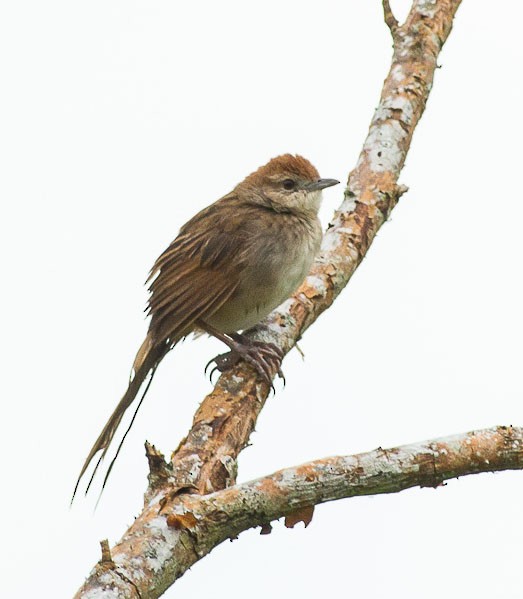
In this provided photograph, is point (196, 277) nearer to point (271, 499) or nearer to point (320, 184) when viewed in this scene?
point (320, 184)

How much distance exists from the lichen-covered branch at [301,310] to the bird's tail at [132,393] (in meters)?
0.44

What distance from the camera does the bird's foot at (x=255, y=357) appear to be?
17.1 ft

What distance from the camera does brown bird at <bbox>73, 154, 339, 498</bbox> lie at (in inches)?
213

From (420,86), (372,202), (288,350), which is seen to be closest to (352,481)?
(288,350)

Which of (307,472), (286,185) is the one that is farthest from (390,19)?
(307,472)

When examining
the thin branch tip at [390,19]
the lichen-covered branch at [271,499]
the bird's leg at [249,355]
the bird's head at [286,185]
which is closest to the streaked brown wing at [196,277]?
the bird's leg at [249,355]

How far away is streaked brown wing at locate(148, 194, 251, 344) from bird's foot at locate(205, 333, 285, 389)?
23cm

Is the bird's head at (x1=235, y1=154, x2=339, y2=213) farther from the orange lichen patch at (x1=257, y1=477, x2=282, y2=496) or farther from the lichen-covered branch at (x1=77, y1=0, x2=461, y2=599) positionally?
the orange lichen patch at (x1=257, y1=477, x2=282, y2=496)

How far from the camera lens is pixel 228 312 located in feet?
18.2

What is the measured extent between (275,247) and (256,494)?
221 centimetres

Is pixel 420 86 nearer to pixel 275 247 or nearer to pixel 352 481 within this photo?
pixel 275 247

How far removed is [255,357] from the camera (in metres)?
5.27

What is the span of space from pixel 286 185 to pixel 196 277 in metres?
0.90

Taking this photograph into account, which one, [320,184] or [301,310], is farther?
[320,184]
